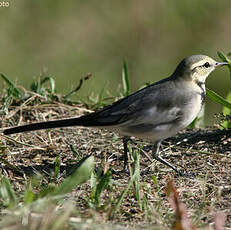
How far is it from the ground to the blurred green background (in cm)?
475

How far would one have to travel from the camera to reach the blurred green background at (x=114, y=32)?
11.1 m

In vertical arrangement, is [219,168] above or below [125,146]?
below

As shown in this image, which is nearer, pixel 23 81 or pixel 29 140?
pixel 29 140

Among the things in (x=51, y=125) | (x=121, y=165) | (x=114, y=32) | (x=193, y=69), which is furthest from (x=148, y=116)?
(x=114, y=32)

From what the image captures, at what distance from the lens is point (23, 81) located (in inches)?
394

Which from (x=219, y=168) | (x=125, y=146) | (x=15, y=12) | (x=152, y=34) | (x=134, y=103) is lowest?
→ (x=219, y=168)

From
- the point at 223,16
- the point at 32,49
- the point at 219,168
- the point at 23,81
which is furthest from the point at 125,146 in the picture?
the point at 223,16

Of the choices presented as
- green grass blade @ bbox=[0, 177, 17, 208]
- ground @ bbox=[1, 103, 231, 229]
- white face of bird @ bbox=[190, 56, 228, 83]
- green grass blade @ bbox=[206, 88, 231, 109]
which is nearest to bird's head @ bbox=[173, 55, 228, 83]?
white face of bird @ bbox=[190, 56, 228, 83]

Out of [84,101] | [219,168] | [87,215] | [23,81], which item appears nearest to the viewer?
[87,215]

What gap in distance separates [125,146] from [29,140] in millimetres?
1089

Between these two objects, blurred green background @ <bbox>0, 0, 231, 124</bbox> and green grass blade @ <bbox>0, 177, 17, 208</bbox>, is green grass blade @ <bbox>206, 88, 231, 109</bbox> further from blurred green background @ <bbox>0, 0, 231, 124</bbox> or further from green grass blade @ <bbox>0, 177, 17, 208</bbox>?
blurred green background @ <bbox>0, 0, 231, 124</bbox>

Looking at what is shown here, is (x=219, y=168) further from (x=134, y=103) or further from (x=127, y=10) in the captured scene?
(x=127, y=10)

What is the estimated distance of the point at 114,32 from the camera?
11.5m

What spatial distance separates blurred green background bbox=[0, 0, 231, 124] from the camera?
11.1 meters
